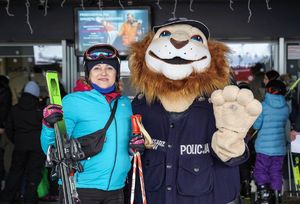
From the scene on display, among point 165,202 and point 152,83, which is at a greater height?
point 152,83

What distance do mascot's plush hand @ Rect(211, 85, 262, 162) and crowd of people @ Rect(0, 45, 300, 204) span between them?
1.83 ft

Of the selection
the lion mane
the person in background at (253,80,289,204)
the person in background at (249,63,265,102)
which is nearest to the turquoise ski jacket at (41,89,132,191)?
the lion mane

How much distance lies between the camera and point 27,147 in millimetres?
6645

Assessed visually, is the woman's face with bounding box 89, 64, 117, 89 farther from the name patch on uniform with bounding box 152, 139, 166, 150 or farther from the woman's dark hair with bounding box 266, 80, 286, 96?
the woman's dark hair with bounding box 266, 80, 286, 96

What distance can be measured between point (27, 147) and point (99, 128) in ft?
10.9

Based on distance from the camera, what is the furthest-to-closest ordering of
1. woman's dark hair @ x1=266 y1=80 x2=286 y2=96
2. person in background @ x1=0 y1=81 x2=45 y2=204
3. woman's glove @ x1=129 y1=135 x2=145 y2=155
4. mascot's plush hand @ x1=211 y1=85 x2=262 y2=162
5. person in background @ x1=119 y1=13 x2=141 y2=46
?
person in background @ x1=119 y1=13 x2=141 y2=46
person in background @ x1=0 y1=81 x2=45 y2=204
woman's dark hair @ x1=266 y1=80 x2=286 y2=96
woman's glove @ x1=129 y1=135 x2=145 y2=155
mascot's plush hand @ x1=211 y1=85 x2=262 y2=162

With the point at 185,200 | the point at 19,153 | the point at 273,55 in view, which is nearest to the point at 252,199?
the point at 273,55

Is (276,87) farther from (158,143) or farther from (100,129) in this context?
(100,129)

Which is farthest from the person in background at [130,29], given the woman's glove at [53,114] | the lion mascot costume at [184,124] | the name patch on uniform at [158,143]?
the woman's glove at [53,114]

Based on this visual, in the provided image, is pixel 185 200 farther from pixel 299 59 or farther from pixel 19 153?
pixel 299 59

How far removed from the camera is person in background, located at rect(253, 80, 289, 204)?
657cm

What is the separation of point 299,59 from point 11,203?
4.64 m

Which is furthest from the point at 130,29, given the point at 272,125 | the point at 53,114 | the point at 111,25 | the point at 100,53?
the point at 53,114

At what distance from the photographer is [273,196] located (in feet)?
22.2
